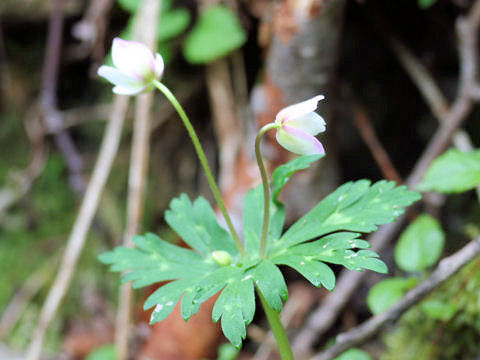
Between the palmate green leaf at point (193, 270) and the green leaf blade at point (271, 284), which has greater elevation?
the palmate green leaf at point (193, 270)

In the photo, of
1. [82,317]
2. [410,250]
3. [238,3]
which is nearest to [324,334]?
[410,250]

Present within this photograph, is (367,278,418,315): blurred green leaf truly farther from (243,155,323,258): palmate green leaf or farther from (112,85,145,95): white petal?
(112,85,145,95): white petal

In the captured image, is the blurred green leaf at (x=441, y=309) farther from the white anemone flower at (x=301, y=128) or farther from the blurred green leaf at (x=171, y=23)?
the blurred green leaf at (x=171, y=23)

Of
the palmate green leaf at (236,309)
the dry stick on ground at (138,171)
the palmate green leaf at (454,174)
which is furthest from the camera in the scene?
the dry stick on ground at (138,171)

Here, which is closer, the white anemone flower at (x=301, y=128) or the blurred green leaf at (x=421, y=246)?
the white anemone flower at (x=301, y=128)

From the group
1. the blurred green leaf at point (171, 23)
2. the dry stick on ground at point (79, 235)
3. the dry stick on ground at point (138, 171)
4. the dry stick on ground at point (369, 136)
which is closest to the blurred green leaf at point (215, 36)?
the blurred green leaf at point (171, 23)

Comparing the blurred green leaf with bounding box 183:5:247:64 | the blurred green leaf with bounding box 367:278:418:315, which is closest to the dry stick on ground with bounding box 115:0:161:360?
the blurred green leaf with bounding box 183:5:247:64

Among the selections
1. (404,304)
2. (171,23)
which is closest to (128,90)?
(404,304)
